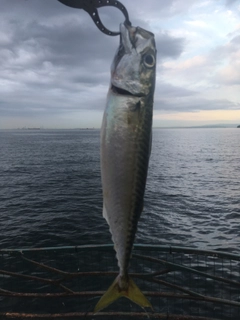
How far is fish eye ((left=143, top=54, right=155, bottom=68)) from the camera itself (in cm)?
292

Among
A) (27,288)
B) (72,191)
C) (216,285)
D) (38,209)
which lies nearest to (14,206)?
(38,209)

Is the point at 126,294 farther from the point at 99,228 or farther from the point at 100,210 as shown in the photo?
the point at 100,210

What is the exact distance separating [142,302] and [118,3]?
3488mm

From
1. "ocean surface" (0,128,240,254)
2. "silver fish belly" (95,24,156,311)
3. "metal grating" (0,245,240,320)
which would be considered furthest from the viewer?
"ocean surface" (0,128,240,254)

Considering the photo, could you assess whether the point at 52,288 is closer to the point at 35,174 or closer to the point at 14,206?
the point at 14,206

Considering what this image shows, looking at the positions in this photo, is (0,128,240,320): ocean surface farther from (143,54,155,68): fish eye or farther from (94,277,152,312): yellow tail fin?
(143,54,155,68): fish eye

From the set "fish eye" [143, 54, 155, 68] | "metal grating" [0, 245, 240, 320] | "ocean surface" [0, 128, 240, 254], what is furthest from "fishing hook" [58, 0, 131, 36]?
"ocean surface" [0, 128, 240, 254]

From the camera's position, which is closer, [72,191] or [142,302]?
[142,302]

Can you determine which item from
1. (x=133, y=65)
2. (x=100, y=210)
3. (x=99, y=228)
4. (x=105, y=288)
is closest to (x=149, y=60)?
(x=133, y=65)

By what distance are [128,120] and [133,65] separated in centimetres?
54

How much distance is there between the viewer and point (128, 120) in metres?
2.84

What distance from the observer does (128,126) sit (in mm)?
2854

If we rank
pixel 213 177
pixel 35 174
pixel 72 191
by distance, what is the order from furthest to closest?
pixel 35 174 → pixel 213 177 → pixel 72 191

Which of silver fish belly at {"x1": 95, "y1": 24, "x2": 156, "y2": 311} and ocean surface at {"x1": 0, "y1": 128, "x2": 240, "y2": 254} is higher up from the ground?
silver fish belly at {"x1": 95, "y1": 24, "x2": 156, "y2": 311}
